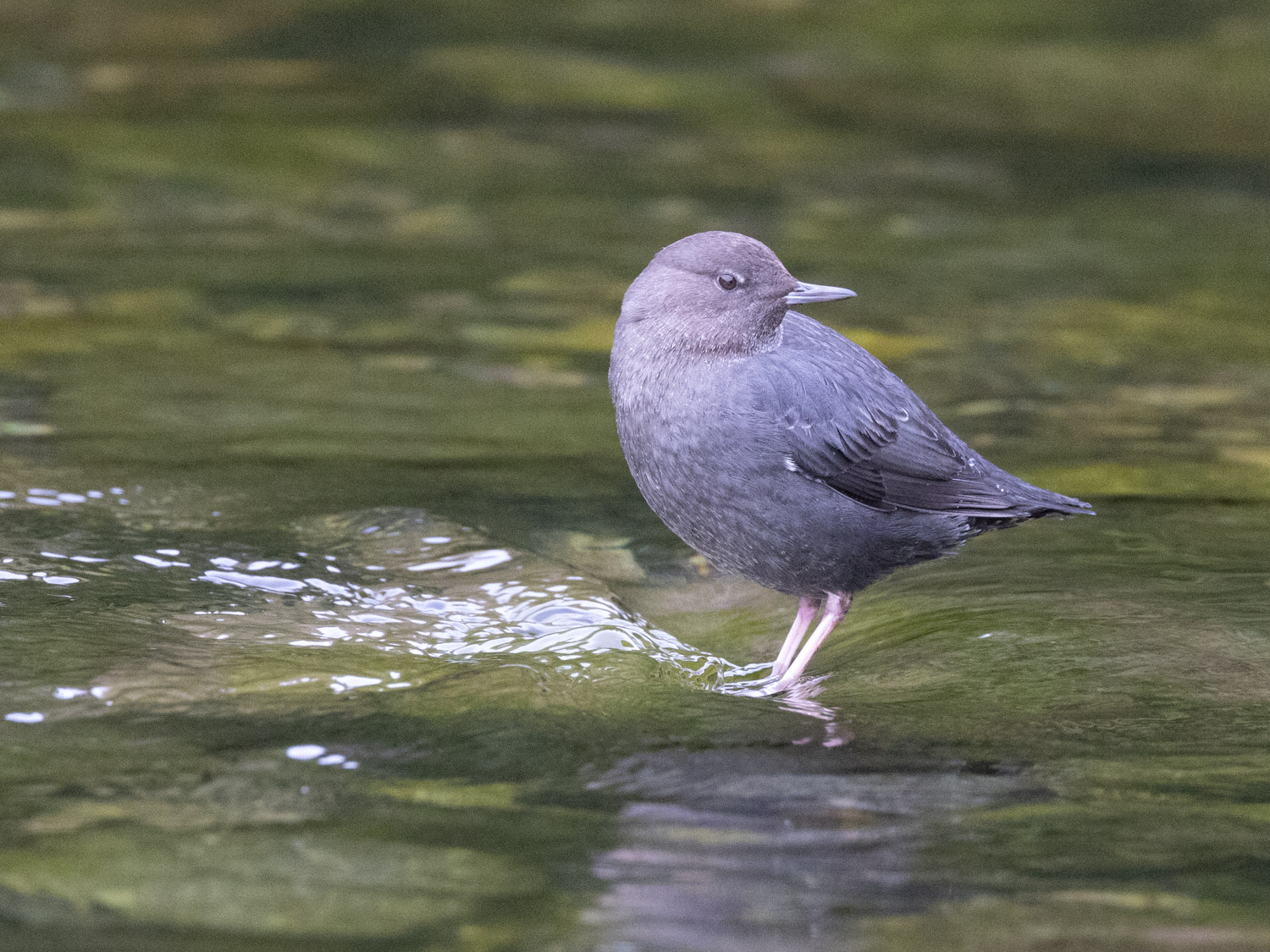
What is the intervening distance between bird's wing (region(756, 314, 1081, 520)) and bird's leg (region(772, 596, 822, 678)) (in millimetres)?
415

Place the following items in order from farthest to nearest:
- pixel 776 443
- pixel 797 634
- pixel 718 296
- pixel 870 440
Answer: pixel 797 634
pixel 870 440
pixel 718 296
pixel 776 443

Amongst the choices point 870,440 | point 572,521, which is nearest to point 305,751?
point 870,440

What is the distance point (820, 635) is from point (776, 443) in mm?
667

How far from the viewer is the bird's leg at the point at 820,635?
429cm

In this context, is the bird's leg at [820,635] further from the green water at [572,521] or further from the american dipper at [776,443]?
the green water at [572,521]

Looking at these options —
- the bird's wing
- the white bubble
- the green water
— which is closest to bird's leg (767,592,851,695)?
the green water

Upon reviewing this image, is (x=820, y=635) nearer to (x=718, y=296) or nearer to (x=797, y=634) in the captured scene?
(x=797, y=634)

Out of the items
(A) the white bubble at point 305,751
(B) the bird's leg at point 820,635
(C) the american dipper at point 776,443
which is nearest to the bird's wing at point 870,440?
(C) the american dipper at point 776,443

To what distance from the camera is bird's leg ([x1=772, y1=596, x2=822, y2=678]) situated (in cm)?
448

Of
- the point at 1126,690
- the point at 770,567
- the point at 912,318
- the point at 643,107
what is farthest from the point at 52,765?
the point at 643,107

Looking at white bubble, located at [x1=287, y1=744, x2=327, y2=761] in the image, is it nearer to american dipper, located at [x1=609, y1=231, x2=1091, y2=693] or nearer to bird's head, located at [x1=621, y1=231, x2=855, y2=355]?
american dipper, located at [x1=609, y1=231, x2=1091, y2=693]

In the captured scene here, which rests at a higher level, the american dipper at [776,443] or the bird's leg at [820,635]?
the american dipper at [776,443]

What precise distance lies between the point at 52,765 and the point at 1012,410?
14.8ft

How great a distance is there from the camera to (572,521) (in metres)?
5.52
